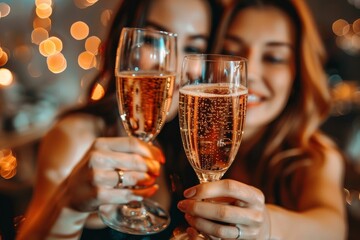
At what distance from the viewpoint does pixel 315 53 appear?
171 cm

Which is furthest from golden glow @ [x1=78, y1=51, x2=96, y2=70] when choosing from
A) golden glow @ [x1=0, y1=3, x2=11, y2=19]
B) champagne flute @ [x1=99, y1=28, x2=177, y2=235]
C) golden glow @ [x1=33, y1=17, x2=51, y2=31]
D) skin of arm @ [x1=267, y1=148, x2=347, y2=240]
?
champagne flute @ [x1=99, y1=28, x2=177, y2=235]

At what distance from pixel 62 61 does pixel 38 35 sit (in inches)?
16.6

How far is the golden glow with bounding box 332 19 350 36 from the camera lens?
13.7 feet

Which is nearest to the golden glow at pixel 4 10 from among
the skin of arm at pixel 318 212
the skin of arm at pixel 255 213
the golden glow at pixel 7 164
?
the golden glow at pixel 7 164

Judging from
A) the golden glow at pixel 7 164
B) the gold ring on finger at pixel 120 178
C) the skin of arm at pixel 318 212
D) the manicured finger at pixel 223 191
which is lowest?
the golden glow at pixel 7 164

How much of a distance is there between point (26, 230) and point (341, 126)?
10.8 ft

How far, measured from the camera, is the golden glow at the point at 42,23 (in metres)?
4.25

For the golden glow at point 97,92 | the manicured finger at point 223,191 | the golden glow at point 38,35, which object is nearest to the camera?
the manicured finger at point 223,191

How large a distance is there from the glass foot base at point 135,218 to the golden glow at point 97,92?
25.2 inches

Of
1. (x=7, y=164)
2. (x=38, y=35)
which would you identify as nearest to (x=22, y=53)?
(x=38, y=35)

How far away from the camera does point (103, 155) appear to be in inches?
36.8

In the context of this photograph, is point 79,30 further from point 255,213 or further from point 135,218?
point 255,213

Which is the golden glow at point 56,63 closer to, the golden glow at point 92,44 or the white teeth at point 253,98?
the golden glow at point 92,44

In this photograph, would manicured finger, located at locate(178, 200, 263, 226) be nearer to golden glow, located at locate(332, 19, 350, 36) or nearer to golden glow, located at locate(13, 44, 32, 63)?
golden glow, located at locate(13, 44, 32, 63)
